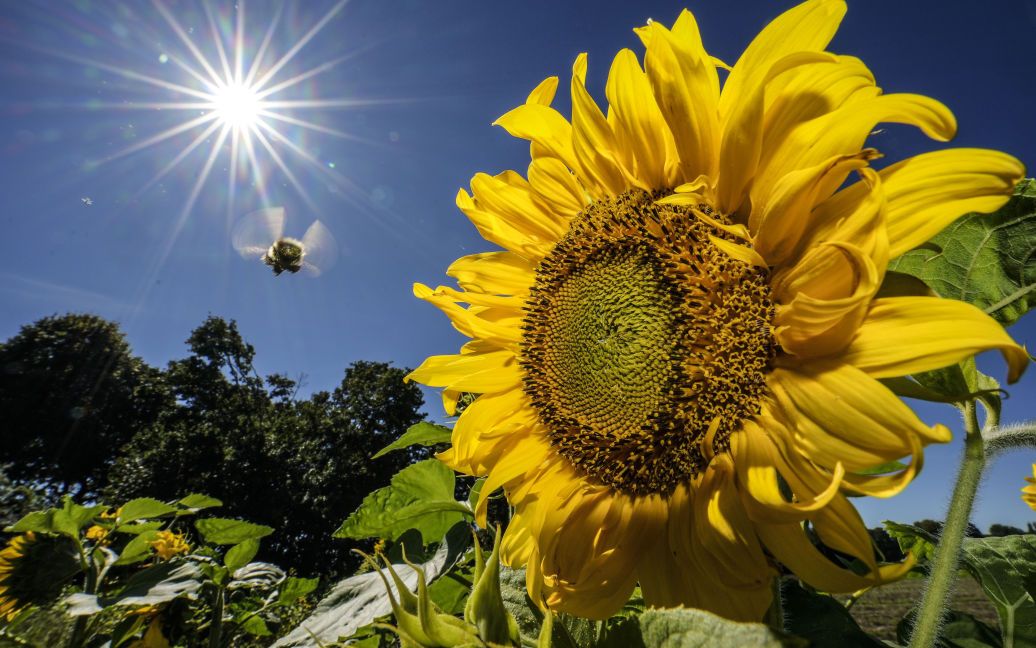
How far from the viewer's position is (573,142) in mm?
1218

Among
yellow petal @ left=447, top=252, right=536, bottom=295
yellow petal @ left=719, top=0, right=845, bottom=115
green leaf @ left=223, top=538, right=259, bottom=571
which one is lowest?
green leaf @ left=223, top=538, right=259, bottom=571

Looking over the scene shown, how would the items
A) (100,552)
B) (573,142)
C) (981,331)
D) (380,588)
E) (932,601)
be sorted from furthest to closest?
(100,552) → (380,588) → (573,142) → (932,601) → (981,331)

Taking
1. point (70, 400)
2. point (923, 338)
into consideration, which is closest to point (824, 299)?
point (923, 338)

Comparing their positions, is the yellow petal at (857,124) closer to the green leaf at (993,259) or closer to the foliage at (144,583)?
the green leaf at (993,259)

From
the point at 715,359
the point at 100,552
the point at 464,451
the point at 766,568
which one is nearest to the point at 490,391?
the point at 464,451

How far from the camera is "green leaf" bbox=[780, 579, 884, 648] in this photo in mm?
748

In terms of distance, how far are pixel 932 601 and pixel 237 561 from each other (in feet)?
8.78

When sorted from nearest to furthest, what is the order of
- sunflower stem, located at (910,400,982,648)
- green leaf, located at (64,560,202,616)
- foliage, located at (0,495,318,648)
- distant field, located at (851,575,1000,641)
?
1. sunflower stem, located at (910,400,982,648)
2. green leaf, located at (64,560,202,616)
3. foliage, located at (0,495,318,648)
4. distant field, located at (851,575,1000,641)

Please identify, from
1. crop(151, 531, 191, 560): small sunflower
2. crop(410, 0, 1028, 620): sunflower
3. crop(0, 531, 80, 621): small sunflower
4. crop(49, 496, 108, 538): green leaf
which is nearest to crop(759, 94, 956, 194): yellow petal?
crop(410, 0, 1028, 620): sunflower

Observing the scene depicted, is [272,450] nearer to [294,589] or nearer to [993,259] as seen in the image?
[294,589]

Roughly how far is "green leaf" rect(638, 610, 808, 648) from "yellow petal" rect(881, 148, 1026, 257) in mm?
538

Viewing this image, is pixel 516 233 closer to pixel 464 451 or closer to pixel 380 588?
pixel 464 451

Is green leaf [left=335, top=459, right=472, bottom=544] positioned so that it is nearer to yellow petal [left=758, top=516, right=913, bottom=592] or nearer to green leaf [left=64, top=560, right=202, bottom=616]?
yellow petal [left=758, top=516, right=913, bottom=592]

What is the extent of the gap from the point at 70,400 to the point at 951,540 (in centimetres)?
4077
